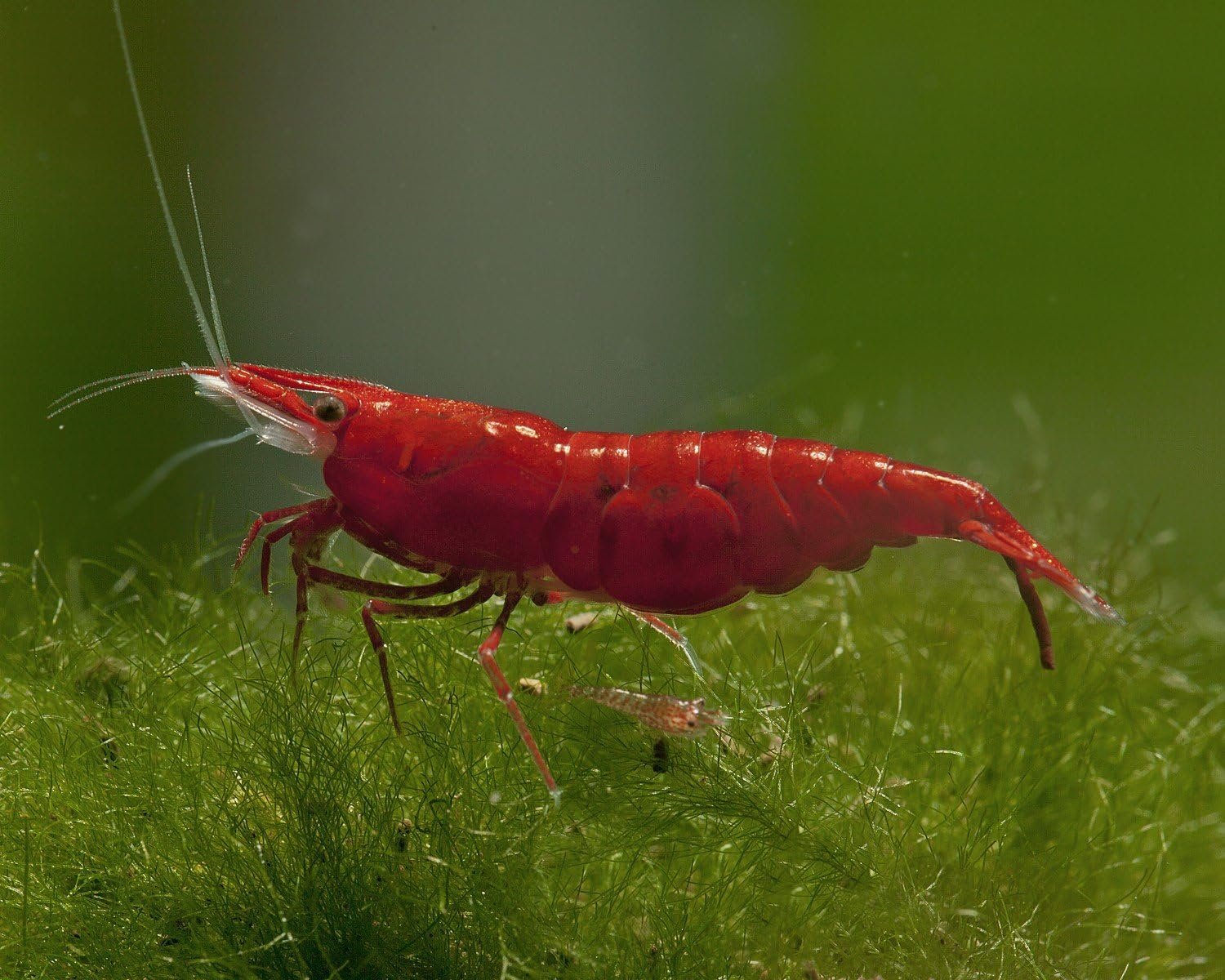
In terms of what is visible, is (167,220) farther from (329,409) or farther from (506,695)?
(506,695)

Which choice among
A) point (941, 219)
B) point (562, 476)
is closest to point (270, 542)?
point (562, 476)

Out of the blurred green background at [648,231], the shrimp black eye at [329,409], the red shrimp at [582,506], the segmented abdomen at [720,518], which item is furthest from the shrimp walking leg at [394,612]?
the blurred green background at [648,231]

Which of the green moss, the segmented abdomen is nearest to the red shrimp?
the segmented abdomen

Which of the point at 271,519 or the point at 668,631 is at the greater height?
the point at 271,519

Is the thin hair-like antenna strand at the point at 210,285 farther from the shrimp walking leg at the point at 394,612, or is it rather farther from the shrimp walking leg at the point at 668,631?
the shrimp walking leg at the point at 668,631

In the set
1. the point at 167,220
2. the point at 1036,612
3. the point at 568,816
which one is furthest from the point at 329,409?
the point at 1036,612

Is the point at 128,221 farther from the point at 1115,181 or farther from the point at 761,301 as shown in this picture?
the point at 1115,181
